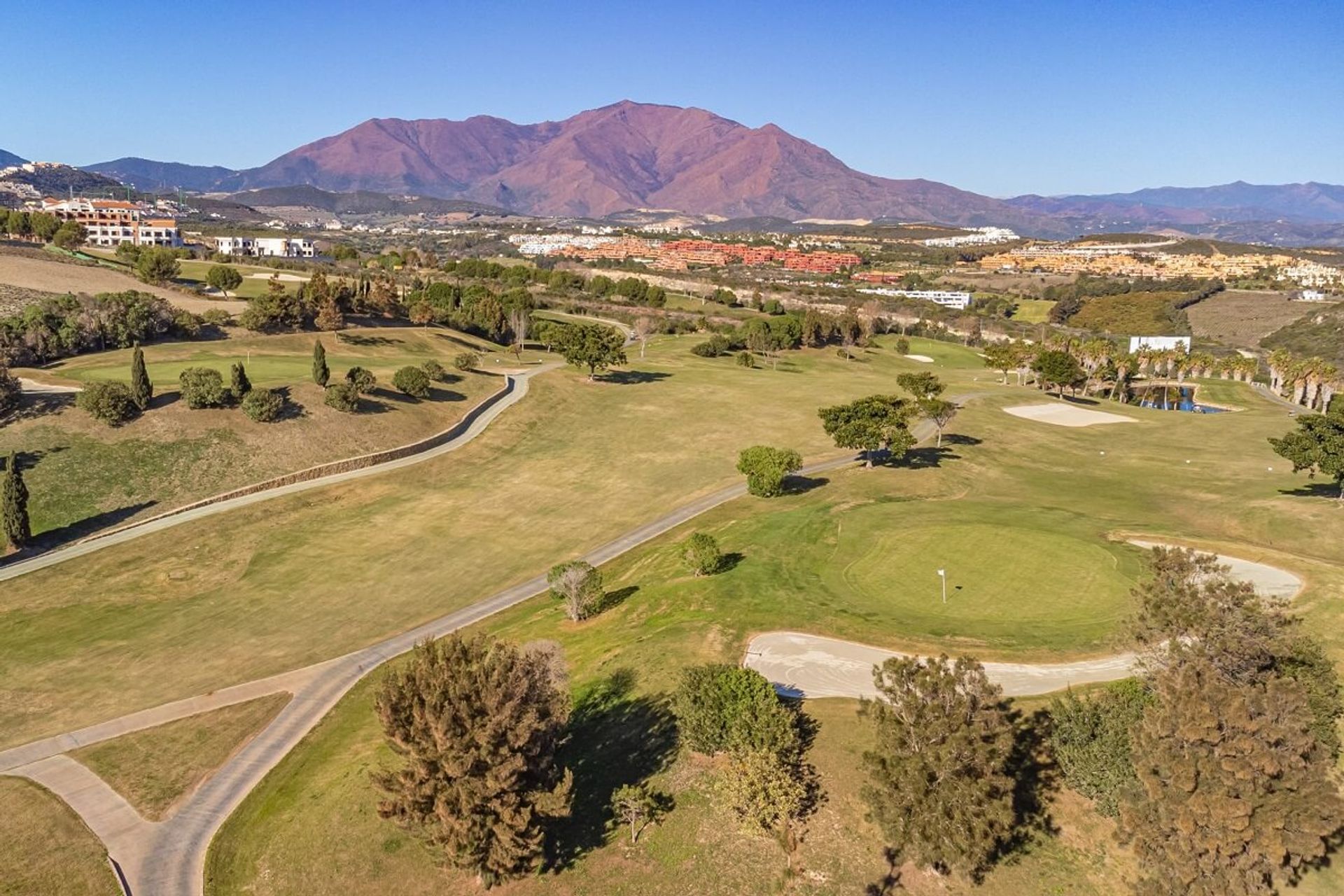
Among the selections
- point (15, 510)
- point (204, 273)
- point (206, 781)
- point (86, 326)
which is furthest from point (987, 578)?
point (204, 273)

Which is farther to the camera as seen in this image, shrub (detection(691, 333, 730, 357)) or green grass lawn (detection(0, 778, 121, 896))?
shrub (detection(691, 333, 730, 357))

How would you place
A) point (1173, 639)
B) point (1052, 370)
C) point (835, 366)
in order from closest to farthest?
point (1173, 639)
point (1052, 370)
point (835, 366)

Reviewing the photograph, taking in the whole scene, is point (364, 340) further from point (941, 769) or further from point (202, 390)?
point (941, 769)

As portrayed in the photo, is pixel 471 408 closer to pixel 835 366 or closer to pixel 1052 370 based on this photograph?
pixel 835 366

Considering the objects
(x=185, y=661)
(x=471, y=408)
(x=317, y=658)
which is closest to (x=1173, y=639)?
(x=317, y=658)

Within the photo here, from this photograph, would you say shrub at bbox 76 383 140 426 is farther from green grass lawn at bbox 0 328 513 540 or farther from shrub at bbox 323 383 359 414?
shrub at bbox 323 383 359 414

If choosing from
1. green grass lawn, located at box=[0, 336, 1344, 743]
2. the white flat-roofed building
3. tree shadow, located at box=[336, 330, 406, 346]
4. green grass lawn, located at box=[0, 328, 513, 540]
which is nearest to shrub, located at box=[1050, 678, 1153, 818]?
green grass lawn, located at box=[0, 336, 1344, 743]

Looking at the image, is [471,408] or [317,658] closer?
[317,658]
